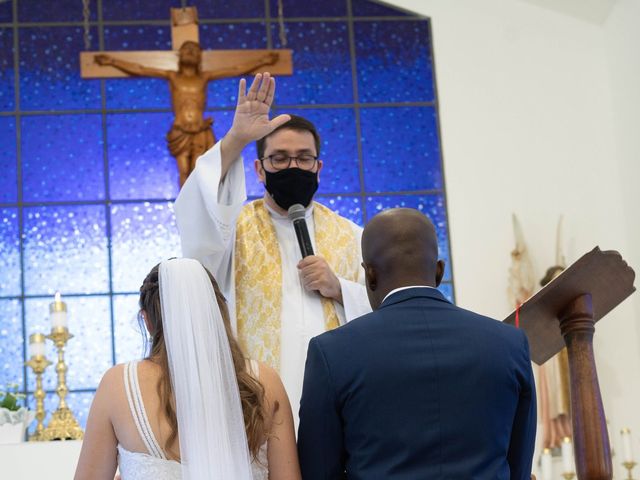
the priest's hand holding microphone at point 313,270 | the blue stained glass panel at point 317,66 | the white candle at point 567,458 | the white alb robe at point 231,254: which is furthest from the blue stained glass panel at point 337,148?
the priest's hand holding microphone at point 313,270

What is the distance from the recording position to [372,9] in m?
10.9

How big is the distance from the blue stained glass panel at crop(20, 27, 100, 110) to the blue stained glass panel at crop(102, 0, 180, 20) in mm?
260

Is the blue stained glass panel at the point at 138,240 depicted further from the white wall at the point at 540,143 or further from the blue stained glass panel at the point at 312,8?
the white wall at the point at 540,143

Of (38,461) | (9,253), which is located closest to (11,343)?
(9,253)

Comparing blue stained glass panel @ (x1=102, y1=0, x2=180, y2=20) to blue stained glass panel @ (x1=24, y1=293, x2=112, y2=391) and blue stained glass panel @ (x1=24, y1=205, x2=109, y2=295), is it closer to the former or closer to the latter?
blue stained glass panel @ (x1=24, y1=205, x2=109, y2=295)

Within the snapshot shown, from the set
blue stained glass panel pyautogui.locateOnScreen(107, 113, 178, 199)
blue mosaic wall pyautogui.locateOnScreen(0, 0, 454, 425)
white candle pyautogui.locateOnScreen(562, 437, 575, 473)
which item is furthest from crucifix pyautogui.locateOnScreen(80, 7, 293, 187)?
white candle pyautogui.locateOnScreen(562, 437, 575, 473)

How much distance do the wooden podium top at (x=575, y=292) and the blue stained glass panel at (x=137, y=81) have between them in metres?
6.69

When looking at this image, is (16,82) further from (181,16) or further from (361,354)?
(361,354)

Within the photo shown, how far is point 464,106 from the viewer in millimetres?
10531

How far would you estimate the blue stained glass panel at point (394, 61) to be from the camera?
1062 cm

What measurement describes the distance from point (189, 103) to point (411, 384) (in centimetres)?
722

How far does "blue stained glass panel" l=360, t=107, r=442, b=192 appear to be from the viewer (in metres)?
10.4

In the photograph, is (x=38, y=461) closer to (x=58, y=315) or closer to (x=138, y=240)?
(x=58, y=315)

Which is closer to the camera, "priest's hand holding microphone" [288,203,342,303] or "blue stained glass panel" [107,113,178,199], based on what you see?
"priest's hand holding microphone" [288,203,342,303]
